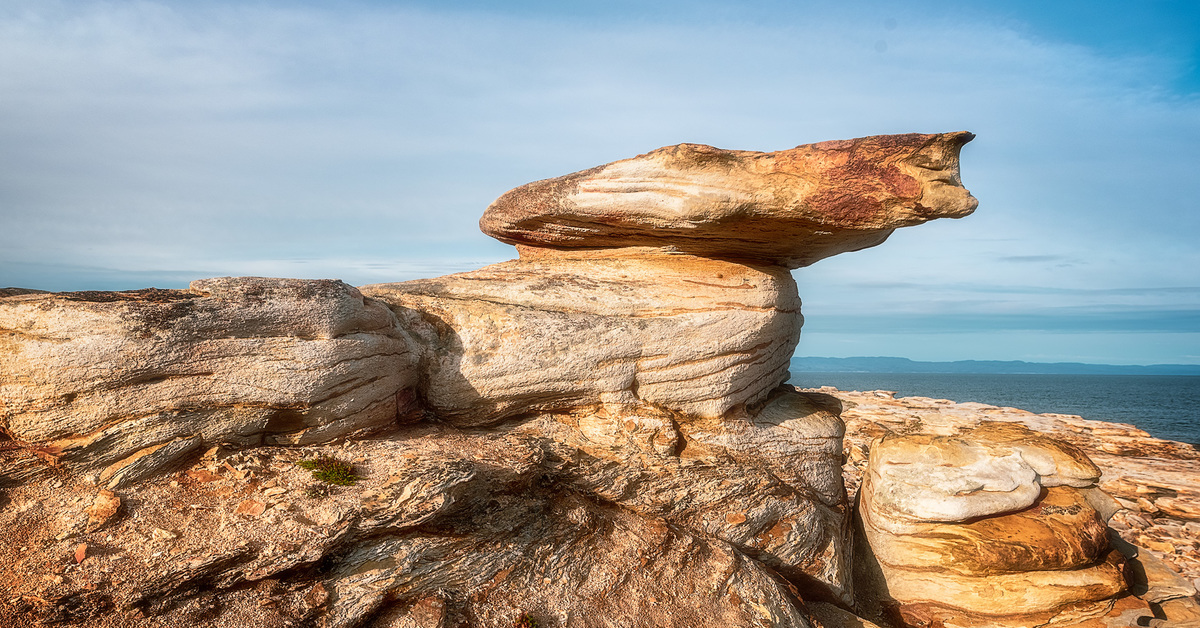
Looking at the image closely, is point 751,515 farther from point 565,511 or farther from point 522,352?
point 522,352

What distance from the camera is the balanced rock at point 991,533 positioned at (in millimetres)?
14547

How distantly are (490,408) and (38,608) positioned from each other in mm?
7492

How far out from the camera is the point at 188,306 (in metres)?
10.9

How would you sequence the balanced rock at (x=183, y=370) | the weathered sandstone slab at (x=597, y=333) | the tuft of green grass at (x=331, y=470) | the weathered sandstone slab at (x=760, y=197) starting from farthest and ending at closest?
1. the weathered sandstone slab at (x=597, y=333)
2. the weathered sandstone slab at (x=760, y=197)
3. the tuft of green grass at (x=331, y=470)
4. the balanced rock at (x=183, y=370)

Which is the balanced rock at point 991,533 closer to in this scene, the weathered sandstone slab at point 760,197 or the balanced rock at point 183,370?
the weathered sandstone slab at point 760,197

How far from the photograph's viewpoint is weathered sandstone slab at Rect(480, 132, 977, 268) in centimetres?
1327

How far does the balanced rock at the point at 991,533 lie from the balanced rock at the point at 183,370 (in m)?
12.0

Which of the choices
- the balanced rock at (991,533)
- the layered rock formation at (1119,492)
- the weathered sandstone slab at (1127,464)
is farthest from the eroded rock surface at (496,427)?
the weathered sandstone slab at (1127,464)

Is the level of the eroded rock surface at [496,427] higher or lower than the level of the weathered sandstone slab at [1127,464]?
higher

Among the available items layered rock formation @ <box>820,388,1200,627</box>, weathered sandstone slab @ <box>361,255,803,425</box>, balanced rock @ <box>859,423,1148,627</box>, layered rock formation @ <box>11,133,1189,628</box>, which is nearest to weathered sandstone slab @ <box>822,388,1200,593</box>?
layered rock formation @ <box>820,388,1200,627</box>

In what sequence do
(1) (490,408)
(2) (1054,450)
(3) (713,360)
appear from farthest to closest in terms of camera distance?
(2) (1054,450)
(3) (713,360)
(1) (490,408)

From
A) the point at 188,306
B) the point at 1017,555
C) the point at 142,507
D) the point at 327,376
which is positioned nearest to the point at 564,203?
the point at 327,376

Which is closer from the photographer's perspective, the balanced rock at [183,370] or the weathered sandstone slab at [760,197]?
the balanced rock at [183,370]

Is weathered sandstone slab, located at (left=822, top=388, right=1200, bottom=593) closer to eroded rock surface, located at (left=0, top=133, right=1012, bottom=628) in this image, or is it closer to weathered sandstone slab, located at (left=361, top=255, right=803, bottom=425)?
weathered sandstone slab, located at (left=361, top=255, right=803, bottom=425)
